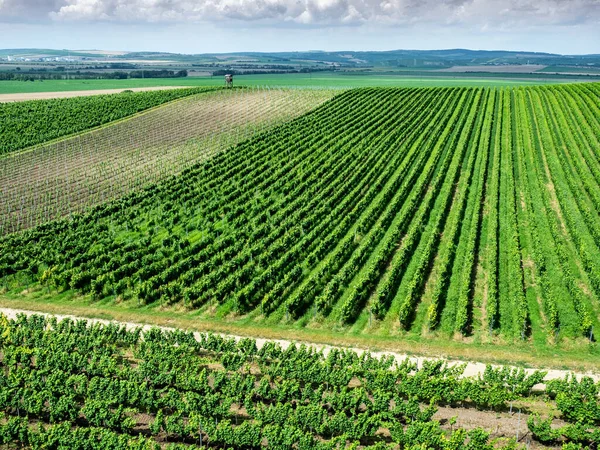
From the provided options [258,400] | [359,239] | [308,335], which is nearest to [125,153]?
[359,239]

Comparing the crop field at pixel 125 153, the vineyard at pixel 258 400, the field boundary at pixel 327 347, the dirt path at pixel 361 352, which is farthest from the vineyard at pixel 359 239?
the vineyard at pixel 258 400

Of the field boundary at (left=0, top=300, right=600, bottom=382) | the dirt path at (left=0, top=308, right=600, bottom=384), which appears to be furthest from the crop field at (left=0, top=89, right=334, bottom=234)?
the field boundary at (left=0, top=300, right=600, bottom=382)

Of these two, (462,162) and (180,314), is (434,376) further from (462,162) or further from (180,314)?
(462,162)

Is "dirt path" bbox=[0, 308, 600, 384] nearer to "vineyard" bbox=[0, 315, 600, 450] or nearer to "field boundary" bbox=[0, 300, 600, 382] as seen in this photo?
"field boundary" bbox=[0, 300, 600, 382]

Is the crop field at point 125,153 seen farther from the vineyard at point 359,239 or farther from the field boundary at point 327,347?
the field boundary at point 327,347

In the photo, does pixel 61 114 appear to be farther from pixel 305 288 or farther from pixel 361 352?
pixel 361 352

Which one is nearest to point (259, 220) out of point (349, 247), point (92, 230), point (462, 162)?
point (349, 247)
